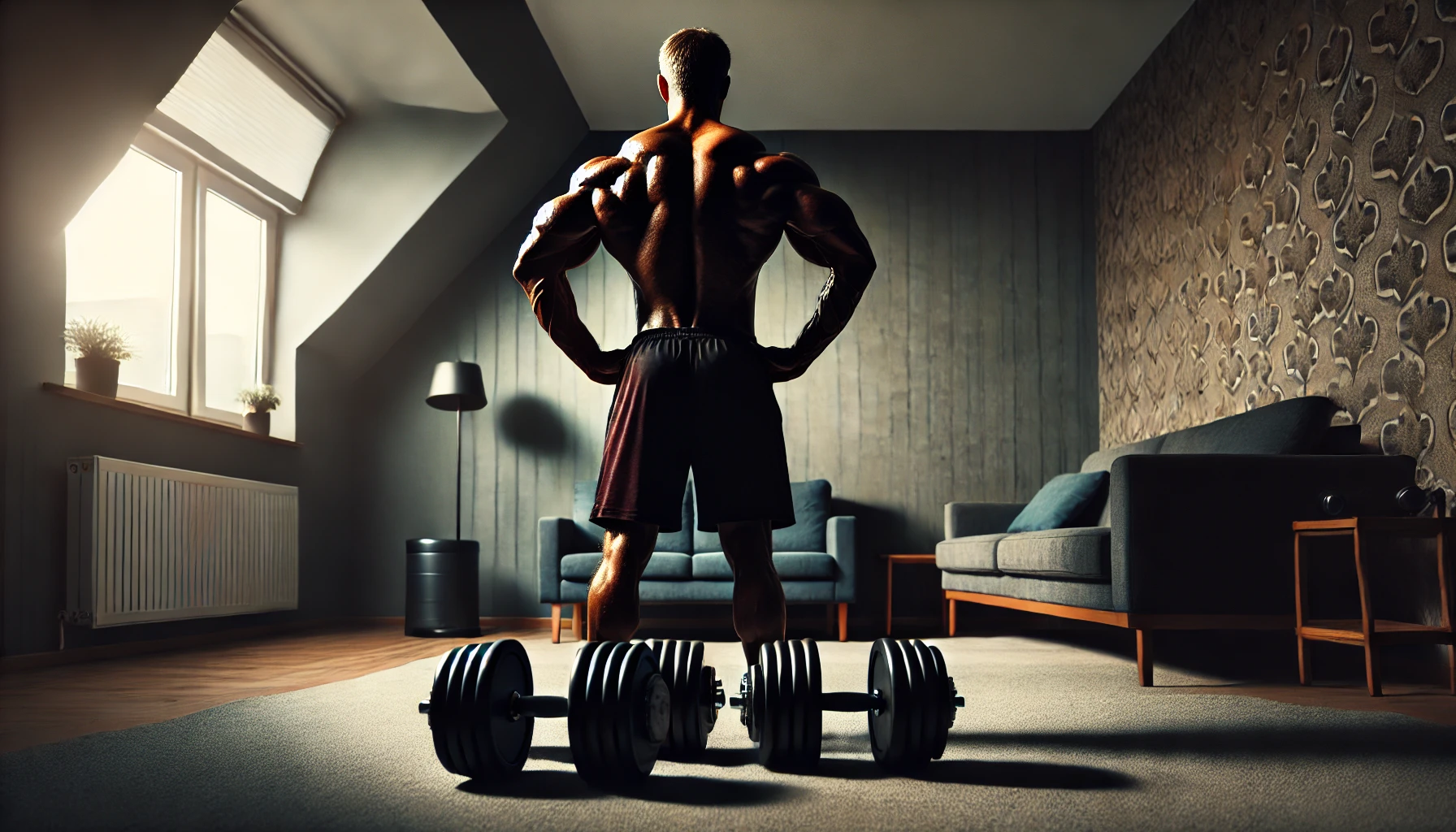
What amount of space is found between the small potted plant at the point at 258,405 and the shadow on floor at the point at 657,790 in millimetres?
3653

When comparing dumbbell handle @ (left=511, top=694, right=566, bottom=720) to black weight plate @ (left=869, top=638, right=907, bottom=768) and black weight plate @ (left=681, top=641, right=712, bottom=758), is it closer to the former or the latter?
black weight plate @ (left=681, top=641, right=712, bottom=758)

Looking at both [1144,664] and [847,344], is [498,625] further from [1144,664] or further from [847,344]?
[1144,664]

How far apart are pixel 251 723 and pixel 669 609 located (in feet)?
10.9

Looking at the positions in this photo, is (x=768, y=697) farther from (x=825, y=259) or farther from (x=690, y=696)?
(x=825, y=259)

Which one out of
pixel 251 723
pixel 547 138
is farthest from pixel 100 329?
pixel 547 138

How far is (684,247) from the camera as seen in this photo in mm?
1824

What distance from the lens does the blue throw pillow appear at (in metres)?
4.09

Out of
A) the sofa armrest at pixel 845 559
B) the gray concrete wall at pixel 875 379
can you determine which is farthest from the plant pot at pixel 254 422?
the sofa armrest at pixel 845 559

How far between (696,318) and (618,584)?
0.52 metres

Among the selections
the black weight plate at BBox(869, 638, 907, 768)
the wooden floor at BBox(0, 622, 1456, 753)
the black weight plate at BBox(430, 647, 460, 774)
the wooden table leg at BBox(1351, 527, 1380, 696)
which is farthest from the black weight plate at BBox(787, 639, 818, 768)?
the wooden table leg at BBox(1351, 527, 1380, 696)

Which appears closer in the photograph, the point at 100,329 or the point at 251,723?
the point at 251,723

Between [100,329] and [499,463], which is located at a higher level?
[100,329]

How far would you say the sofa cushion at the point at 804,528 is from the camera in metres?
4.91

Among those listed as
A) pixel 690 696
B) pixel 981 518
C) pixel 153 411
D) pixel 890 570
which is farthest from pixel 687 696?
pixel 981 518
